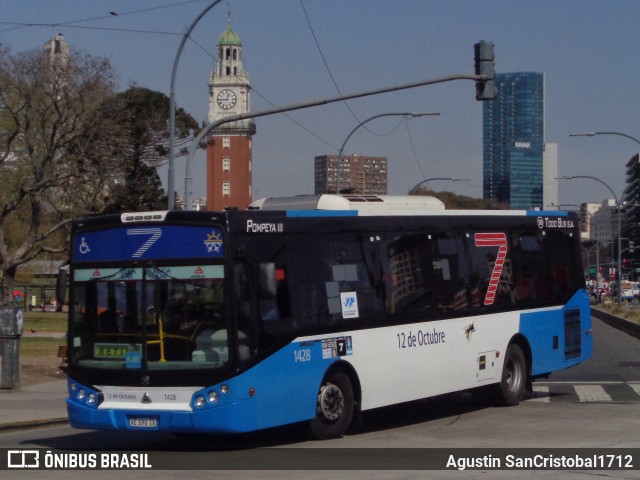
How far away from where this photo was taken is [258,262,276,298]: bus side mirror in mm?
12953

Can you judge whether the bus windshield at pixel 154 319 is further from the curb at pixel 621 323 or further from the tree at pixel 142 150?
the tree at pixel 142 150

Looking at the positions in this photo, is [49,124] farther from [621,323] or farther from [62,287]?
[62,287]

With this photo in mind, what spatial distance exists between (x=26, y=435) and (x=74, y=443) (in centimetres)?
161

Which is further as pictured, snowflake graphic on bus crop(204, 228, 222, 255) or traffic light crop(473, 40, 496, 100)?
traffic light crop(473, 40, 496, 100)

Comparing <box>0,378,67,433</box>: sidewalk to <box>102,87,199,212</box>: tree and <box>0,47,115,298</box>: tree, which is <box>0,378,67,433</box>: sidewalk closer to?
<box>0,47,115,298</box>: tree

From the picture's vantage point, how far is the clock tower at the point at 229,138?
5911 inches

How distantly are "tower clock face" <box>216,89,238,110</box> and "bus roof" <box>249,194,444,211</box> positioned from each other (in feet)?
465

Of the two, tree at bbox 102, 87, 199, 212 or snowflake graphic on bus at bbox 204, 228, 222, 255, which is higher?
tree at bbox 102, 87, 199, 212

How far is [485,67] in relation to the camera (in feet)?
76.8

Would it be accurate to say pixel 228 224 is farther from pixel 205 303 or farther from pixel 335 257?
pixel 335 257

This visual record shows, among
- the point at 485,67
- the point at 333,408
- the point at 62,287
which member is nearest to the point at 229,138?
the point at 485,67

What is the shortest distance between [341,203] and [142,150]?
43.6m

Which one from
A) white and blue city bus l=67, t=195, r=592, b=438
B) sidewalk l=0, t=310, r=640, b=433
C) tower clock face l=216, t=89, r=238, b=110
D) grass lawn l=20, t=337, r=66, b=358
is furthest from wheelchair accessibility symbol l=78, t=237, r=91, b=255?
tower clock face l=216, t=89, r=238, b=110

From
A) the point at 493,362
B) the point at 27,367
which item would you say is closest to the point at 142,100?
the point at 27,367
